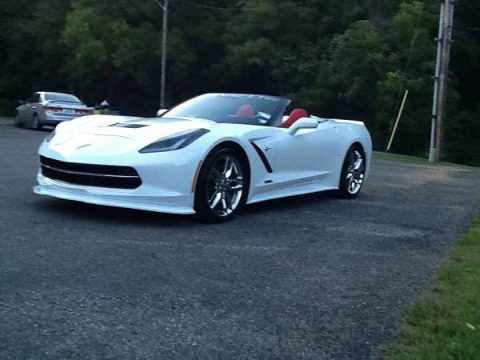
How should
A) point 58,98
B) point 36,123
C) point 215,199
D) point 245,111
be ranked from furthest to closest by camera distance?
point 58,98 < point 36,123 < point 245,111 < point 215,199

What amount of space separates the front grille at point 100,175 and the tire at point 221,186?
595 millimetres

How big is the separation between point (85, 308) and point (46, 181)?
322cm

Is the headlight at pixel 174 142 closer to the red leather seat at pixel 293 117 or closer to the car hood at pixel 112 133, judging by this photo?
the car hood at pixel 112 133

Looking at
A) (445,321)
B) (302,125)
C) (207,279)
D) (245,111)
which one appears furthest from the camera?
(245,111)

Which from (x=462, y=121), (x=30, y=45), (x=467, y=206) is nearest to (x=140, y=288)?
(x=467, y=206)

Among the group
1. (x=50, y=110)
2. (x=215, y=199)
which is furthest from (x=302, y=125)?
(x=50, y=110)

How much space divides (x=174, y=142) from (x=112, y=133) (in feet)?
2.15

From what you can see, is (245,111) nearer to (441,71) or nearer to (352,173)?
(352,173)

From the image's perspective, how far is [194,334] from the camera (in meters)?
3.94

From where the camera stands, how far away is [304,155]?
27.8 feet

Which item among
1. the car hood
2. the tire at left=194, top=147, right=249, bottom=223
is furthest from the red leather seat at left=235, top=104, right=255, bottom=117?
the tire at left=194, top=147, right=249, bottom=223

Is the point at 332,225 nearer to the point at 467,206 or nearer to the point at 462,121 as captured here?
the point at 467,206

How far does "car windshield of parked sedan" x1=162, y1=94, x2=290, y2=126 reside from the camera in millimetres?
8188

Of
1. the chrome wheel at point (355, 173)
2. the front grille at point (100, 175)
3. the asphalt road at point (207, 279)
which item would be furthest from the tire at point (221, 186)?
the chrome wheel at point (355, 173)
